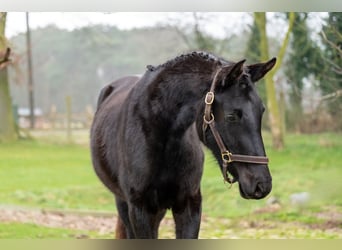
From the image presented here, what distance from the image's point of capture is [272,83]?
5.32 metres

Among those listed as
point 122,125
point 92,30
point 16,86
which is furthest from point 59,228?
point 122,125

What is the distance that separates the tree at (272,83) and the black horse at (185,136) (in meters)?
2.75

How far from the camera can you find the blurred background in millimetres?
4594

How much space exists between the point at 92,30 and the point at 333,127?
234 cm

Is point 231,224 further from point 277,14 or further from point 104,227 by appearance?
point 277,14

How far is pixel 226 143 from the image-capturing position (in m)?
2.18

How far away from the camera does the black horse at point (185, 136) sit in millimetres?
2133

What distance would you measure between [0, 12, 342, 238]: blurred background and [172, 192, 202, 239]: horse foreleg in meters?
1.81

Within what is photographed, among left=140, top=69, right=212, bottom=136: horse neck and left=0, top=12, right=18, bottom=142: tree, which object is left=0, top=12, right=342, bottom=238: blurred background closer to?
left=0, top=12, right=18, bottom=142: tree

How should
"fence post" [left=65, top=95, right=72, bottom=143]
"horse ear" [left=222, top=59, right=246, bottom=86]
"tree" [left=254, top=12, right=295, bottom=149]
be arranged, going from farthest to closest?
"tree" [left=254, top=12, right=295, bottom=149] < "fence post" [left=65, top=95, right=72, bottom=143] < "horse ear" [left=222, top=59, right=246, bottom=86]

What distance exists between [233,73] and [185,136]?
0.44 metres

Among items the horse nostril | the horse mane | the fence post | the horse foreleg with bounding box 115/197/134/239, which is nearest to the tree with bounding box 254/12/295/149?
the fence post

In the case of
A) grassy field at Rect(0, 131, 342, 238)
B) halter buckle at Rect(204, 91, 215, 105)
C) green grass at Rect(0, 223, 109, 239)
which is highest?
halter buckle at Rect(204, 91, 215, 105)

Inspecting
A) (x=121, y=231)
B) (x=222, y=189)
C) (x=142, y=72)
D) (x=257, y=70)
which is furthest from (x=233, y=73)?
(x=142, y=72)
